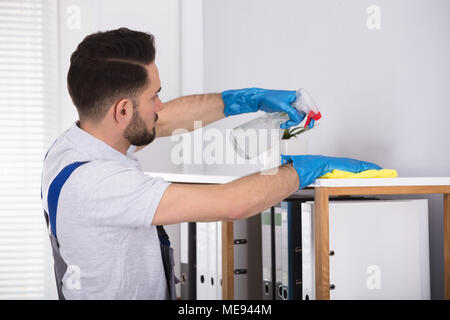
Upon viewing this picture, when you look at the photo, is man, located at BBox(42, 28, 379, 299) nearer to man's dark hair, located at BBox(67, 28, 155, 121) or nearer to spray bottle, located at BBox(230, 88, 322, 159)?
man's dark hair, located at BBox(67, 28, 155, 121)

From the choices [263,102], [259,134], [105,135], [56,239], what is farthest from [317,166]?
[56,239]

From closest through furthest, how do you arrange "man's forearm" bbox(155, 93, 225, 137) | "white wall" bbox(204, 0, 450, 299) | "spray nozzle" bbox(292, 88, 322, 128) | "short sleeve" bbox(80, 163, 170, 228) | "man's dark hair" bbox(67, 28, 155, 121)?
"short sleeve" bbox(80, 163, 170, 228)
"man's dark hair" bbox(67, 28, 155, 121)
"spray nozzle" bbox(292, 88, 322, 128)
"white wall" bbox(204, 0, 450, 299)
"man's forearm" bbox(155, 93, 225, 137)

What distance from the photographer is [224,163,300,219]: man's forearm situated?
40.8 inches

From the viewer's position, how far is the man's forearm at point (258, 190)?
3.40ft

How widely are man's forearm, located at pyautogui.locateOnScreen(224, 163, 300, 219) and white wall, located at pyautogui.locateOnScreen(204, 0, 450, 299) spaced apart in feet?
1.56

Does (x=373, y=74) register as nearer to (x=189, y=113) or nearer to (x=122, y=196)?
(x=189, y=113)

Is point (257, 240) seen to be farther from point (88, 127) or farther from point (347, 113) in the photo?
point (88, 127)

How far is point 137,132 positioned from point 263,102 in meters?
0.34

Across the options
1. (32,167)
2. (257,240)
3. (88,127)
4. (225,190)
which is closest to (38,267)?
(32,167)

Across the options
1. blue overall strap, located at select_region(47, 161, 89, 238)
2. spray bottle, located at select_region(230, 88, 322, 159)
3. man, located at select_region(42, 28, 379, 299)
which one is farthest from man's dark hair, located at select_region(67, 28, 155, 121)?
spray bottle, located at select_region(230, 88, 322, 159)

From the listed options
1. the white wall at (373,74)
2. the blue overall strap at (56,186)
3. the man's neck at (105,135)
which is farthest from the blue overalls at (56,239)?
the white wall at (373,74)

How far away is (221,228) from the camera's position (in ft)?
5.26

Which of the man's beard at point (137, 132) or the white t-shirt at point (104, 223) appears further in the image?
the man's beard at point (137, 132)

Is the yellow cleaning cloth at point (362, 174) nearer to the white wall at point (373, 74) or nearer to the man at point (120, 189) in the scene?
the man at point (120, 189)
